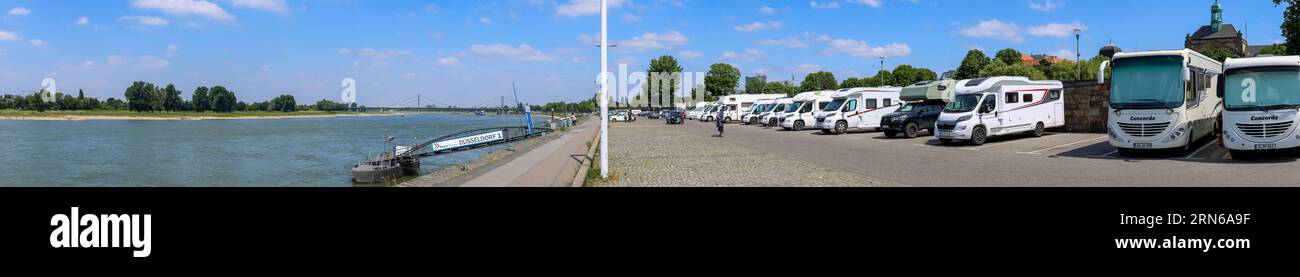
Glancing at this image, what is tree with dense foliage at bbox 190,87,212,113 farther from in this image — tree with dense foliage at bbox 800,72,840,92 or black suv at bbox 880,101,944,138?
black suv at bbox 880,101,944,138

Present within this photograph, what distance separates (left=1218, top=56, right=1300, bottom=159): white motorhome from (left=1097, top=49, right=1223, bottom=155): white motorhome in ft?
2.62

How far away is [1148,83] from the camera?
15.6 m

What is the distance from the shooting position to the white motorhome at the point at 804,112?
3619 cm

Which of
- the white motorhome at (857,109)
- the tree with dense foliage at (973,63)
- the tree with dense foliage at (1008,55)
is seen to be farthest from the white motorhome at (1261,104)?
the tree with dense foliage at (1008,55)

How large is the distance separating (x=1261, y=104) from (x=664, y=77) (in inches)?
3690

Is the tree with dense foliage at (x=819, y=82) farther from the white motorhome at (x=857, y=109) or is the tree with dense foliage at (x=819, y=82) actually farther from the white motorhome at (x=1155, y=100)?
the white motorhome at (x=1155, y=100)

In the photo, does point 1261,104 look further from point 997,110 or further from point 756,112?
point 756,112

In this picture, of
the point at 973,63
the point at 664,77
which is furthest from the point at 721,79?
the point at 973,63

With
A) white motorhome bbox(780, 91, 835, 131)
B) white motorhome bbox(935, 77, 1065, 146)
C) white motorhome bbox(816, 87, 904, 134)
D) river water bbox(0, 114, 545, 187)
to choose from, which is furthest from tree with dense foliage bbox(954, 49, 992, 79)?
white motorhome bbox(935, 77, 1065, 146)

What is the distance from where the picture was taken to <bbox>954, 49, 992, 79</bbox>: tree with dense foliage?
82.1 m

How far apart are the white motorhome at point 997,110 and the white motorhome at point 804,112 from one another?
12.5 metres

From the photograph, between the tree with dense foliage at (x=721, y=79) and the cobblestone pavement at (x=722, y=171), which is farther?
the tree with dense foliage at (x=721, y=79)
